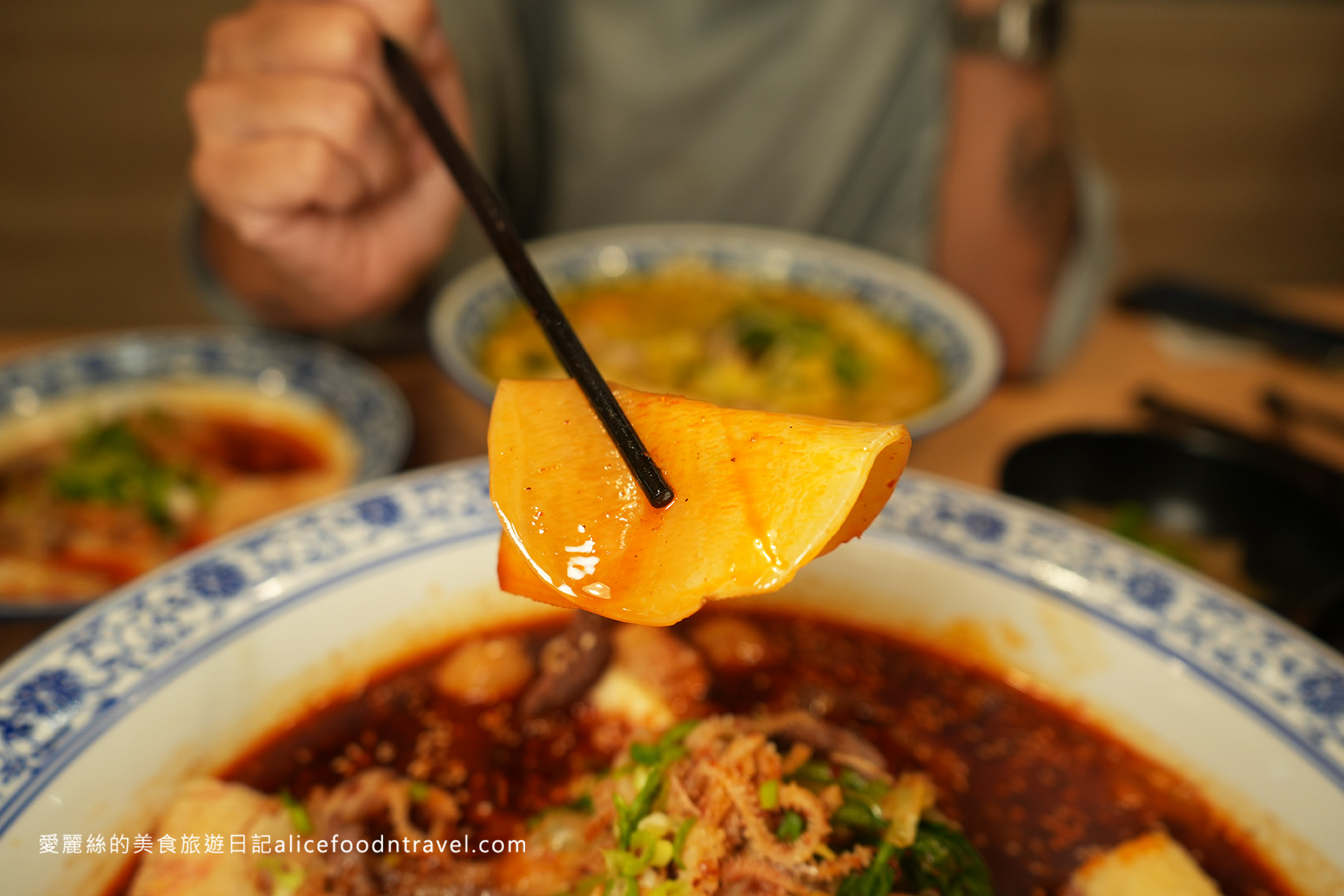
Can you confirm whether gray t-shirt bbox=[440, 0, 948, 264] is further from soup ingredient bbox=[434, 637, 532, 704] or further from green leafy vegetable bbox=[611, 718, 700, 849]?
green leafy vegetable bbox=[611, 718, 700, 849]

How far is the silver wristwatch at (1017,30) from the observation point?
2.57 metres

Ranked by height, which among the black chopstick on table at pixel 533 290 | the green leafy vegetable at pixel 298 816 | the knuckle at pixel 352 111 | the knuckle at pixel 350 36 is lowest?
the green leafy vegetable at pixel 298 816

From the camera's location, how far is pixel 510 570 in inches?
34.3

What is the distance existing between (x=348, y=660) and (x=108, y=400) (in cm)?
126

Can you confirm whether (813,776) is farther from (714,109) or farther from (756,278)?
(714,109)

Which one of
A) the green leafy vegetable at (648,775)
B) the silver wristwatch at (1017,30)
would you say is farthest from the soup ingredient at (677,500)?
the silver wristwatch at (1017,30)

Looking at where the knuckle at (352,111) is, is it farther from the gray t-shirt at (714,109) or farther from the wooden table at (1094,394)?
the gray t-shirt at (714,109)

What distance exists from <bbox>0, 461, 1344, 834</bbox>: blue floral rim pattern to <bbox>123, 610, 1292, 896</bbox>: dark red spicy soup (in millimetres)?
178

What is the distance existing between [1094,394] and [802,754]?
170 centimetres

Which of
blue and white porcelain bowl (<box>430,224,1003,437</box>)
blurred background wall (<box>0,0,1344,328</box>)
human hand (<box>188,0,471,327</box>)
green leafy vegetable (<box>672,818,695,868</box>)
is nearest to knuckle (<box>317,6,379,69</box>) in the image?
human hand (<box>188,0,471,327</box>)

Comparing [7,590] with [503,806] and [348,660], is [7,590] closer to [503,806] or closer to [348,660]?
[348,660]

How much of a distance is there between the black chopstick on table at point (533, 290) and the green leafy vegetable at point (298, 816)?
2.12 feet

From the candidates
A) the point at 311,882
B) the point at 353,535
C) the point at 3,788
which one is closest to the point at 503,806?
the point at 311,882

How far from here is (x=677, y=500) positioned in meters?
0.87
